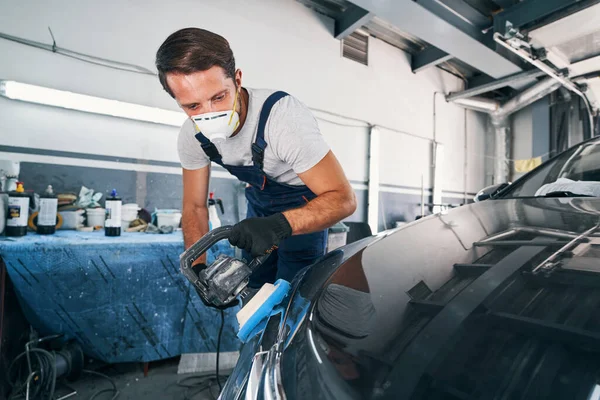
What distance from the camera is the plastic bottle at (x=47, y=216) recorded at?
194 cm

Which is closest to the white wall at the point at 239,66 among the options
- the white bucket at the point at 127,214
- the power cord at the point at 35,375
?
the white bucket at the point at 127,214

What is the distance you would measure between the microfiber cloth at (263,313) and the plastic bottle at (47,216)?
185 cm

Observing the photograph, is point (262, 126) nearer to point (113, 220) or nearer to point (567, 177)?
point (567, 177)

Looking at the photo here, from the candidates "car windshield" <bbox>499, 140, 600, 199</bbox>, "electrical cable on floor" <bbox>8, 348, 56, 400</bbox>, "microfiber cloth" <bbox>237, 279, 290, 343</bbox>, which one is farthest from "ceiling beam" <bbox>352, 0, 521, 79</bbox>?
"electrical cable on floor" <bbox>8, 348, 56, 400</bbox>

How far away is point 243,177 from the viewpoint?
4.81 feet

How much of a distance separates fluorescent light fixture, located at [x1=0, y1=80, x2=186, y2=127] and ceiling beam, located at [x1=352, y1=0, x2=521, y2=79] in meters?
2.14

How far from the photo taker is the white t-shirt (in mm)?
1161

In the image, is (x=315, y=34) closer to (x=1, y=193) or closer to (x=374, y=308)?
(x=1, y=193)

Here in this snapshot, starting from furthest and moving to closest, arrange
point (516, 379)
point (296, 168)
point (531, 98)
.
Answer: point (531, 98) → point (296, 168) → point (516, 379)

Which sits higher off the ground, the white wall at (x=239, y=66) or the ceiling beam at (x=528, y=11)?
the ceiling beam at (x=528, y=11)

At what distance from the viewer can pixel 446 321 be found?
1.75ft

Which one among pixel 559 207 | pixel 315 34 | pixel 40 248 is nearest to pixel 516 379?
pixel 559 207

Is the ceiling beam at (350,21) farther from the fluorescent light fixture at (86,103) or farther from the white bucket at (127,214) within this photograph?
the white bucket at (127,214)

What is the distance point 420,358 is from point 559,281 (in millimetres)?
347
